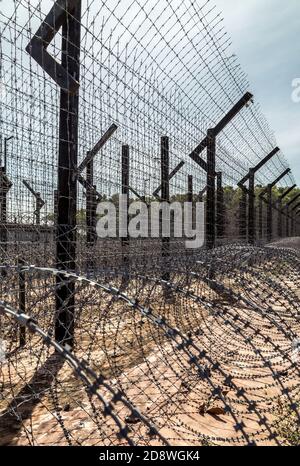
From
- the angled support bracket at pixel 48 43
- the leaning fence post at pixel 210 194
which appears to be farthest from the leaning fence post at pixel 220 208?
the angled support bracket at pixel 48 43

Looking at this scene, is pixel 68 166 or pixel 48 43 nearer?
pixel 48 43

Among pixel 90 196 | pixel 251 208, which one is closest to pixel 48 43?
pixel 90 196

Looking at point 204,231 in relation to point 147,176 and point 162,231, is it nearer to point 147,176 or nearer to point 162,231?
point 162,231

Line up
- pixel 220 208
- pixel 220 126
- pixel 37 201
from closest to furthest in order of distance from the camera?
pixel 37 201, pixel 220 126, pixel 220 208

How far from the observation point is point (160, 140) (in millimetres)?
5918

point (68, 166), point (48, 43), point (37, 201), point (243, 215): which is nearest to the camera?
point (48, 43)

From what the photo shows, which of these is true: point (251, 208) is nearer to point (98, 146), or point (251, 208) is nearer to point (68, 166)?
point (98, 146)

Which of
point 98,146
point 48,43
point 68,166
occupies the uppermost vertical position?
point 48,43

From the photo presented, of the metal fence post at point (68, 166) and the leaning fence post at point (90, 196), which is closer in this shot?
the metal fence post at point (68, 166)

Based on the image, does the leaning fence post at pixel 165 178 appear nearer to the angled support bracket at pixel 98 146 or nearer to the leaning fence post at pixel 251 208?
the angled support bracket at pixel 98 146

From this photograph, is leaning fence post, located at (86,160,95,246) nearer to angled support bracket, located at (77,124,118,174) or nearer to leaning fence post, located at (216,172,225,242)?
angled support bracket, located at (77,124,118,174)

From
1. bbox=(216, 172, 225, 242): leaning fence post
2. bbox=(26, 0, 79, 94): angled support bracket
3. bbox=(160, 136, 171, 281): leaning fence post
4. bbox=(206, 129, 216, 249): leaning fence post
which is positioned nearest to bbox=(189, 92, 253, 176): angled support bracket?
bbox=(206, 129, 216, 249): leaning fence post

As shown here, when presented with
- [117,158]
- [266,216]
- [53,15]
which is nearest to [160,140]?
[117,158]
